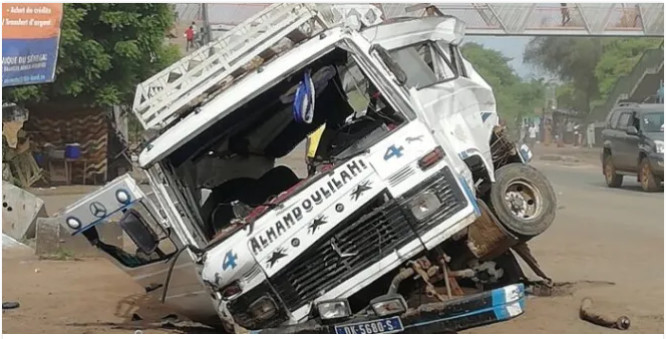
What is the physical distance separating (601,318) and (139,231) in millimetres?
3014

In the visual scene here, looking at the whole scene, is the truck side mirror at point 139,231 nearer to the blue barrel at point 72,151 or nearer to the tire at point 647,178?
the tire at point 647,178

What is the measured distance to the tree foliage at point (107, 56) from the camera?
1296 centimetres

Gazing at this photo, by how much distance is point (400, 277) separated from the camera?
5.95m

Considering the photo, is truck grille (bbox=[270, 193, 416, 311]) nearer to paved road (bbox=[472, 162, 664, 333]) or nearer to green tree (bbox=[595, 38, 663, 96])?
paved road (bbox=[472, 162, 664, 333])

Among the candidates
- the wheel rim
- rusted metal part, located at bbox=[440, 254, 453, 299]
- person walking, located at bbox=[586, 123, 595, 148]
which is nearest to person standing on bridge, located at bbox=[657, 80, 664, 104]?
person walking, located at bbox=[586, 123, 595, 148]

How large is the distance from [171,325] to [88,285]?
6.07ft

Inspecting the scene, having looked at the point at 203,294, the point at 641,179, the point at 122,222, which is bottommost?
the point at 641,179

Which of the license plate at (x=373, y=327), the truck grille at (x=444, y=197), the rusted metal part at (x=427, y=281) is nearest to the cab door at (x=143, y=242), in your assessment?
the license plate at (x=373, y=327)

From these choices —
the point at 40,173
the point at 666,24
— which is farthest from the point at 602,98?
the point at 40,173

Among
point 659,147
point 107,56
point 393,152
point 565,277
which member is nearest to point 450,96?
point 393,152

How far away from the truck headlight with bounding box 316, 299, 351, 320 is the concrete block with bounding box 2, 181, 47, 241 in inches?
211

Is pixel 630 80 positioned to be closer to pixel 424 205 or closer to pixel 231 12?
pixel 231 12

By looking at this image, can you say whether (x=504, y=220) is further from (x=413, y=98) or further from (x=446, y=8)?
(x=446, y=8)

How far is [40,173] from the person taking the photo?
13.4 metres
